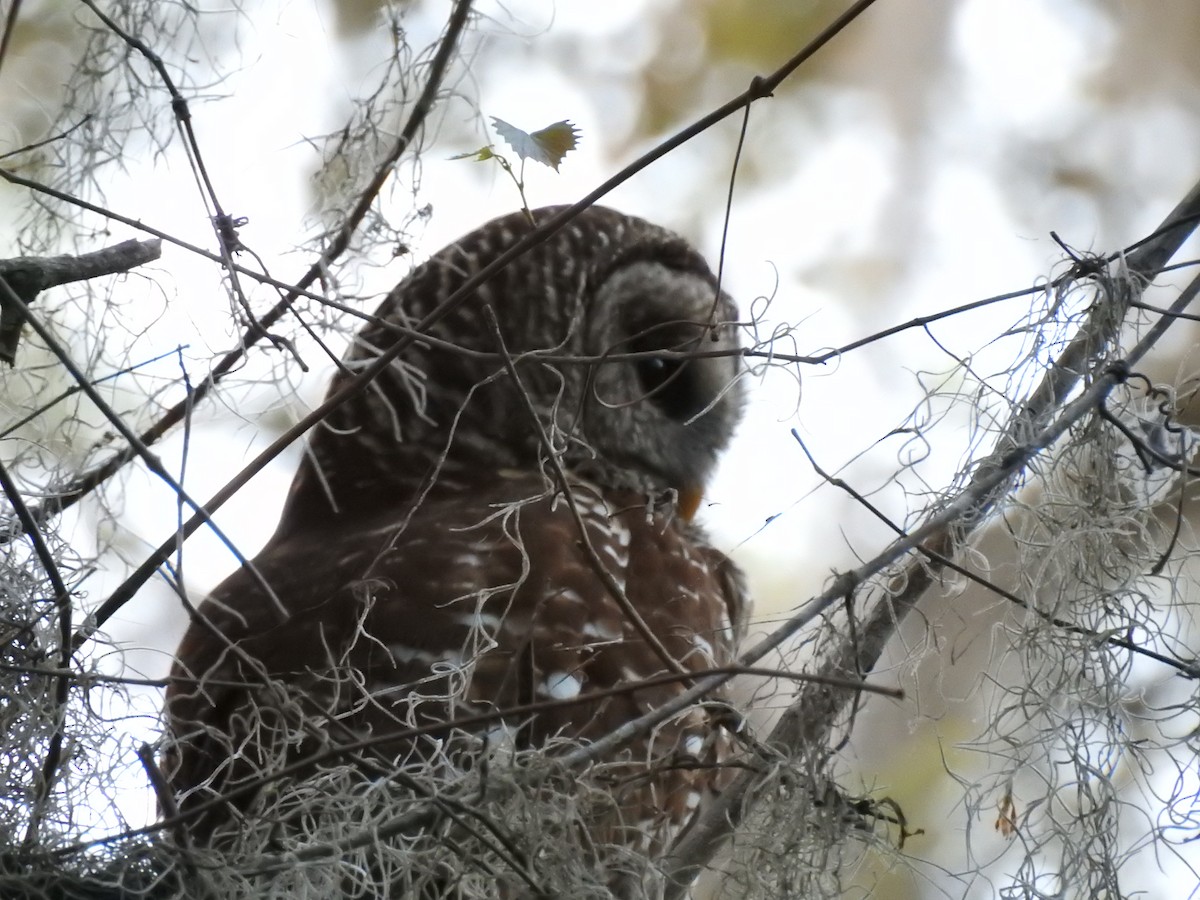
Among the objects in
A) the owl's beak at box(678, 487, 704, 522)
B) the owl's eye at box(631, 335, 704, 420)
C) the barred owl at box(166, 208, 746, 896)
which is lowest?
the barred owl at box(166, 208, 746, 896)

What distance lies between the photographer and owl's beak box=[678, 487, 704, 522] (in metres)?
3.09

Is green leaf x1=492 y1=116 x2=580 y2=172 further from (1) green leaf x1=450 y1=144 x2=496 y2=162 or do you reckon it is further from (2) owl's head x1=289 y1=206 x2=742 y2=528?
(2) owl's head x1=289 y1=206 x2=742 y2=528

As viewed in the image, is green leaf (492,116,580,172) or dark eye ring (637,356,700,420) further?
dark eye ring (637,356,700,420)

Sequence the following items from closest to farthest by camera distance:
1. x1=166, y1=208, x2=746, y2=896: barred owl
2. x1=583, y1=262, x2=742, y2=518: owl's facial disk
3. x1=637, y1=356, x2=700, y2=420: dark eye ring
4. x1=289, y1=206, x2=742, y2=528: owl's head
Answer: x1=166, y1=208, x2=746, y2=896: barred owl, x1=289, y1=206, x2=742, y2=528: owl's head, x1=583, y1=262, x2=742, y2=518: owl's facial disk, x1=637, y1=356, x2=700, y2=420: dark eye ring

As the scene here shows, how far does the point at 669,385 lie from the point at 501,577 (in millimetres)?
921

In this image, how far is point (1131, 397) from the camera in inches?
75.0

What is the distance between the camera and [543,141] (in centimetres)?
185

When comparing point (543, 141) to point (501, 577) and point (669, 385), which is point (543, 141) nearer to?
point (501, 577)

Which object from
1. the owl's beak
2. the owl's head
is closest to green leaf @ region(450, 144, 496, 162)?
the owl's head

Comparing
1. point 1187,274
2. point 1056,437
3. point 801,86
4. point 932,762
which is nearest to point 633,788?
point 1056,437

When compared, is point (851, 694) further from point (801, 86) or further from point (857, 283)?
point (801, 86)

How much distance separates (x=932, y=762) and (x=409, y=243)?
11.1 feet

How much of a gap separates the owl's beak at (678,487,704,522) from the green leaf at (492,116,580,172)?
1.30 metres

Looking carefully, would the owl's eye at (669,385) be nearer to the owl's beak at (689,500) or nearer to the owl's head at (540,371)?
the owl's head at (540,371)
